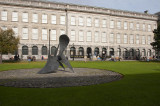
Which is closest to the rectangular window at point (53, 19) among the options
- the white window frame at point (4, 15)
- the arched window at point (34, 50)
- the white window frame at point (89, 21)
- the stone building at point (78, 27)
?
the stone building at point (78, 27)

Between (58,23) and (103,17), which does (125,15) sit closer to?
(103,17)

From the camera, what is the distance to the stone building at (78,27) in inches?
1457

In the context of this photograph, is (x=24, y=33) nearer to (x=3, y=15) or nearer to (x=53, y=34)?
(x=3, y=15)

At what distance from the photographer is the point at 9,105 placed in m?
4.73

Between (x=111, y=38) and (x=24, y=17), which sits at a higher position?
(x=24, y=17)

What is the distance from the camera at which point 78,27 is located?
136 ft

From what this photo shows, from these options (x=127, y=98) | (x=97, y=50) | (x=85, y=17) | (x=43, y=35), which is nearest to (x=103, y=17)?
(x=85, y=17)

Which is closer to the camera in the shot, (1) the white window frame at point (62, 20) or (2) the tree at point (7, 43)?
(2) the tree at point (7, 43)

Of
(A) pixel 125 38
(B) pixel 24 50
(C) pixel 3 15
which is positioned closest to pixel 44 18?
(C) pixel 3 15

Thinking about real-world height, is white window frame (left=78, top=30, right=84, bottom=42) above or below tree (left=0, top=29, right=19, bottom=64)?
above

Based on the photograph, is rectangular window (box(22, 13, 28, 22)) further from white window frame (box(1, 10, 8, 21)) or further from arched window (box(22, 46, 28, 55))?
arched window (box(22, 46, 28, 55))

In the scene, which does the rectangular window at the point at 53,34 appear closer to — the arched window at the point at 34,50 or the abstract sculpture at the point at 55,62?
the arched window at the point at 34,50

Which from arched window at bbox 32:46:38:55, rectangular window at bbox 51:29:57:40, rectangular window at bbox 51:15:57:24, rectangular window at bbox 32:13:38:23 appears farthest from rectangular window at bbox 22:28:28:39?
rectangular window at bbox 51:15:57:24

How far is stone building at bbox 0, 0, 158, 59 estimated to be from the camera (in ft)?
121
